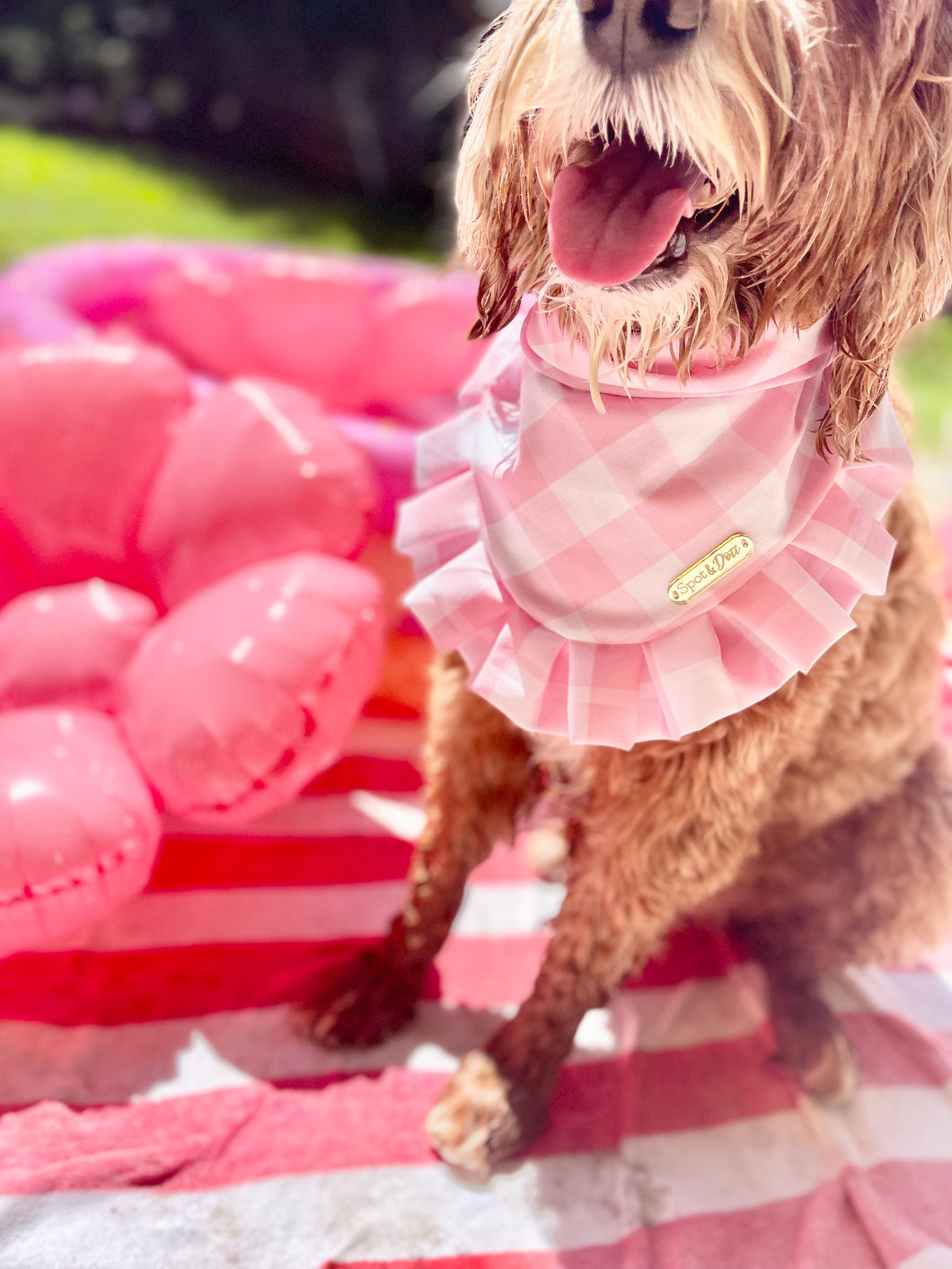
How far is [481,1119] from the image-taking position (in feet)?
3.91

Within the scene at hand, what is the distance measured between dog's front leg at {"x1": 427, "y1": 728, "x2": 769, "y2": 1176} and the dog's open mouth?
48 cm

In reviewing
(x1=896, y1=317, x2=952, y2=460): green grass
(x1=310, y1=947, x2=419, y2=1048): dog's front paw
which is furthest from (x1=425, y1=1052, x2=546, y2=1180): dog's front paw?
(x1=896, y1=317, x2=952, y2=460): green grass

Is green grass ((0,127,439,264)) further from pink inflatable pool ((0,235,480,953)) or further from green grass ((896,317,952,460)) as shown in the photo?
green grass ((896,317,952,460))

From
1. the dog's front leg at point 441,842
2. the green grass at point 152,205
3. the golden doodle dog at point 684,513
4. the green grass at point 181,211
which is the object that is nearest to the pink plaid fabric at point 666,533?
the golden doodle dog at point 684,513

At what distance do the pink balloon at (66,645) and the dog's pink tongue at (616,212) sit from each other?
3.16 ft

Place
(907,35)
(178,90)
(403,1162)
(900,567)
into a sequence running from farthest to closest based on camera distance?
(178,90)
(403,1162)
(900,567)
(907,35)

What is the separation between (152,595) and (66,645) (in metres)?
0.22

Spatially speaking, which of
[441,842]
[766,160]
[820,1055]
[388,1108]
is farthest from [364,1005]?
[766,160]

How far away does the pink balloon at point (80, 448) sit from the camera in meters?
1.56

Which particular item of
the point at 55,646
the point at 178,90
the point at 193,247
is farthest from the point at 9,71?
the point at 55,646

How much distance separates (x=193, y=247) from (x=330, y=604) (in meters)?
1.46

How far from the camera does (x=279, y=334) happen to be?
7.91 feet

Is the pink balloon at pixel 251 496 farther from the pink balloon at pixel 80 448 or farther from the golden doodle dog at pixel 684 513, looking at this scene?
the golden doodle dog at pixel 684 513

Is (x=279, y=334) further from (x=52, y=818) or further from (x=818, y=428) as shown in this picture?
(x=818, y=428)
